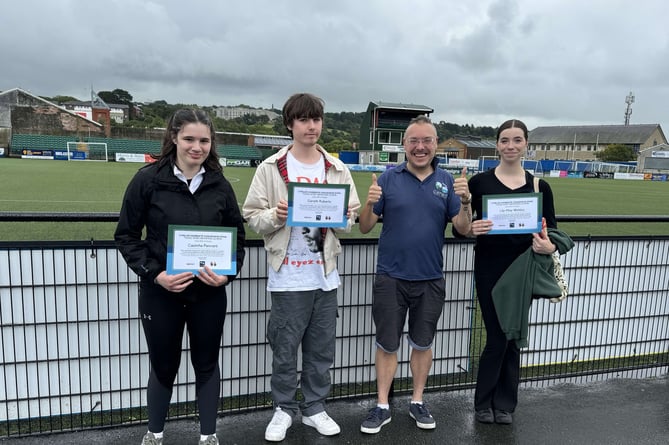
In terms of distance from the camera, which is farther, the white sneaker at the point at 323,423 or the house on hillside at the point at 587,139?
the house on hillside at the point at 587,139

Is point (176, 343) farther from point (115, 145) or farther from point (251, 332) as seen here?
point (115, 145)

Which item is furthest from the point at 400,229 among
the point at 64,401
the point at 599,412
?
the point at 64,401

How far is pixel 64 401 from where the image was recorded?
278cm

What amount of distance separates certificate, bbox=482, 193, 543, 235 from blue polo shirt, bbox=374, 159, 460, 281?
210mm

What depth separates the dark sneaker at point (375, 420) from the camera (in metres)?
2.85

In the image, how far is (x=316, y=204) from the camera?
2535 mm

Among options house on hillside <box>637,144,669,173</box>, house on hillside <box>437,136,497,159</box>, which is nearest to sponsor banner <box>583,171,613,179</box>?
house on hillside <box>637,144,669,173</box>

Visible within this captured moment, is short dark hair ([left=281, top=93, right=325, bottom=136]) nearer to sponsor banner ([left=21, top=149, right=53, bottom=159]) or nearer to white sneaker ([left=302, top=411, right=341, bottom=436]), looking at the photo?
white sneaker ([left=302, top=411, right=341, bottom=436])

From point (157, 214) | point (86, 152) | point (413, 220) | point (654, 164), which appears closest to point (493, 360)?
point (413, 220)

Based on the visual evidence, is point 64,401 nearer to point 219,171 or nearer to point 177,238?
point 177,238

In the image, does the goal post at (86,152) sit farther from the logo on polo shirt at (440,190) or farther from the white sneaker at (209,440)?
the logo on polo shirt at (440,190)

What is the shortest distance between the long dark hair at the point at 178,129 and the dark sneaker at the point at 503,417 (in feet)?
7.65

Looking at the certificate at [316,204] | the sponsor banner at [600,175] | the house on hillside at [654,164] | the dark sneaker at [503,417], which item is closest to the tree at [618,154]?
the house on hillside at [654,164]

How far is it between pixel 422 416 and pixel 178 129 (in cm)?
222
